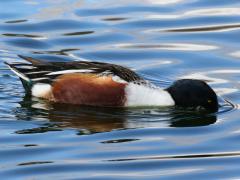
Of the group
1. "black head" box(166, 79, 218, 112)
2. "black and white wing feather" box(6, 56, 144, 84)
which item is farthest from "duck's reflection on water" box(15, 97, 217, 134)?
"black and white wing feather" box(6, 56, 144, 84)

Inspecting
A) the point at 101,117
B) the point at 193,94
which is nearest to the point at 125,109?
the point at 101,117

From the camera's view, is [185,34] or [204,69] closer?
[204,69]

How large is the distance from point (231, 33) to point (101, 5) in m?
2.48

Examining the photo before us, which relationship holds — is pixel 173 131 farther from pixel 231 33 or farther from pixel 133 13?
pixel 133 13

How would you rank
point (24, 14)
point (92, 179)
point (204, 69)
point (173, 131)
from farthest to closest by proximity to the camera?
point (24, 14), point (204, 69), point (173, 131), point (92, 179)

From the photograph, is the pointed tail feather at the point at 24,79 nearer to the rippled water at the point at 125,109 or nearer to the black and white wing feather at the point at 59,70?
the black and white wing feather at the point at 59,70

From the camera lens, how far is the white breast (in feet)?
37.8

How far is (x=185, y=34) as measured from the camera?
14.8 metres

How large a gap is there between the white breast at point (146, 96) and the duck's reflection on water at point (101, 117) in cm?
9

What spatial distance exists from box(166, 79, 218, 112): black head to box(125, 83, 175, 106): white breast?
9 centimetres

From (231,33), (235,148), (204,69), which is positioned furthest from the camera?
(231,33)

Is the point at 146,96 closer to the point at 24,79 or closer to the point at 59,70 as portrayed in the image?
the point at 59,70

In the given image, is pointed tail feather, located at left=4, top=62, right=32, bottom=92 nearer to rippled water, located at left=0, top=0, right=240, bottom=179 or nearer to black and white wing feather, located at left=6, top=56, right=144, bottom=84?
black and white wing feather, located at left=6, top=56, right=144, bottom=84

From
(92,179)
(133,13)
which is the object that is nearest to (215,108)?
(92,179)
